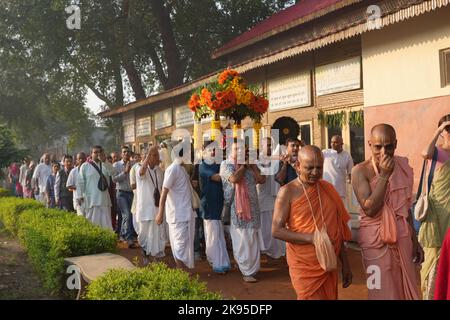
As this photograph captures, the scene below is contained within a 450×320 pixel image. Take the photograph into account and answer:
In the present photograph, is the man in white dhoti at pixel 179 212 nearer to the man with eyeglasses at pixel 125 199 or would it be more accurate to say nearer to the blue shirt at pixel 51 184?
the man with eyeglasses at pixel 125 199

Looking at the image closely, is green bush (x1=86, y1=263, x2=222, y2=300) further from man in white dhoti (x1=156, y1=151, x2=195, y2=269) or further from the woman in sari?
man in white dhoti (x1=156, y1=151, x2=195, y2=269)

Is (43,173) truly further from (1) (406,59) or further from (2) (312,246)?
(2) (312,246)

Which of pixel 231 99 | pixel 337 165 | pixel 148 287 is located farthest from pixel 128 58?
pixel 148 287

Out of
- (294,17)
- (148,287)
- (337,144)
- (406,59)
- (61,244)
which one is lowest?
(148,287)

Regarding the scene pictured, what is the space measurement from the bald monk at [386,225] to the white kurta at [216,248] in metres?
3.67

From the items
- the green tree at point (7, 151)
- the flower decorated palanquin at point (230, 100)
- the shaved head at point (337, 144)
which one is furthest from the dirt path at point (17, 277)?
the shaved head at point (337, 144)

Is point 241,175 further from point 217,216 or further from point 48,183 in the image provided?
point 48,183

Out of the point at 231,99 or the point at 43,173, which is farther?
the point at 43,173

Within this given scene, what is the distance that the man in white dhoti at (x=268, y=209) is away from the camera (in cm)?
854

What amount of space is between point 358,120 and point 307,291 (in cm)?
673

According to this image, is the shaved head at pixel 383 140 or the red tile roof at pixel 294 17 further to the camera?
the red tile roof at pixel 294 17

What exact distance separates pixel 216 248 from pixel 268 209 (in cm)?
148

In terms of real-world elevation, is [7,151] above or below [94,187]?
above

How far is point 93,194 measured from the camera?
34.4ft
